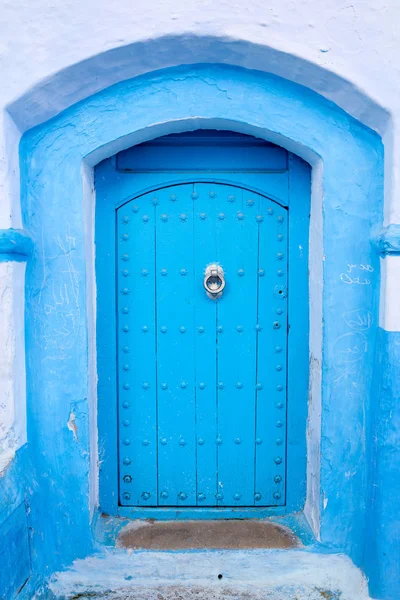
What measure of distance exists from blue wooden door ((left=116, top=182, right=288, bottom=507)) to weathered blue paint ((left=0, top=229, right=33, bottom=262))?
1.48ft

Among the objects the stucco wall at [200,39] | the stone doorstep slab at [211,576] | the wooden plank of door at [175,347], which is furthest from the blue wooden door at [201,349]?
the stucco wall at [200,39]

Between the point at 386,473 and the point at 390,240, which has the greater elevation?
the point at 390,240

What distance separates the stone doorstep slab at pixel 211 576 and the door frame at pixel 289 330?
0.78ft

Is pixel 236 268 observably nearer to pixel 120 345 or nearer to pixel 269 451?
pixel 120 345

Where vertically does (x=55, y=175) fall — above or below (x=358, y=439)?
above

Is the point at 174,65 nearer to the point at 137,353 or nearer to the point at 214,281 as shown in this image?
the point at 214,281

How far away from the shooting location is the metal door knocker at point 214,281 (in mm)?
2281

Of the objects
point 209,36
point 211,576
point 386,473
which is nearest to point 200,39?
point 209,36

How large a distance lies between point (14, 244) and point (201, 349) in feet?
3.14

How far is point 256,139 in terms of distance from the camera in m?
2.33

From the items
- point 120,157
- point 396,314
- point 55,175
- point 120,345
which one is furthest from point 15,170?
point 396,314

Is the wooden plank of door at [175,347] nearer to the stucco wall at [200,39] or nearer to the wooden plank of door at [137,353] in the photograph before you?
the wooden plank of door at [137,353]

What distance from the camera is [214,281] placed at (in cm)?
232

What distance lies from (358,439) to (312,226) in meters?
0.97
